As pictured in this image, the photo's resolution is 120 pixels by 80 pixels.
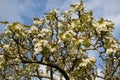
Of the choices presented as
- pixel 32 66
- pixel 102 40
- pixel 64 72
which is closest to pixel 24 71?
pixel 32 66

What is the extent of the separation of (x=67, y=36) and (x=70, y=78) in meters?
2.66

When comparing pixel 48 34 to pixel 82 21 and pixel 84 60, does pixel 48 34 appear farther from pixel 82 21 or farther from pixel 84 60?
pixel 84 60

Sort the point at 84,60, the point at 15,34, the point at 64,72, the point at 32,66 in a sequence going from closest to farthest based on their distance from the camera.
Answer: the point at 84,60 < the point at 15,34 < the point at 64,72 < the point at 32,66

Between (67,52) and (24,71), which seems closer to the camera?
(67,52)

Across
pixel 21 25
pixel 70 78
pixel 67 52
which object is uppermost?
pixel 21 25

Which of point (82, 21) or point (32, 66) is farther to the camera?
point (32, 66)

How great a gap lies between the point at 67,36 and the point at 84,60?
1376 mm

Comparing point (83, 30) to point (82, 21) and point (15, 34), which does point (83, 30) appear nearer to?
point (82, 21)

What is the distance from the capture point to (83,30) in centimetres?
1727

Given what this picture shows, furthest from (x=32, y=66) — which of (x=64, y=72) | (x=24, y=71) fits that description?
(x=64, y=72)

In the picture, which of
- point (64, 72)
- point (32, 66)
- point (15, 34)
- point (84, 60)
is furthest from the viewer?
point (32, 66)

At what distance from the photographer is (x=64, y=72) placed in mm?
→ 17406

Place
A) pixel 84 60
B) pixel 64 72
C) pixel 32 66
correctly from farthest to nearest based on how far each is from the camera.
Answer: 1. pixel 32 66
2. pixel 64 72
3. pixel 84 60

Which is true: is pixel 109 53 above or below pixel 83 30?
below
